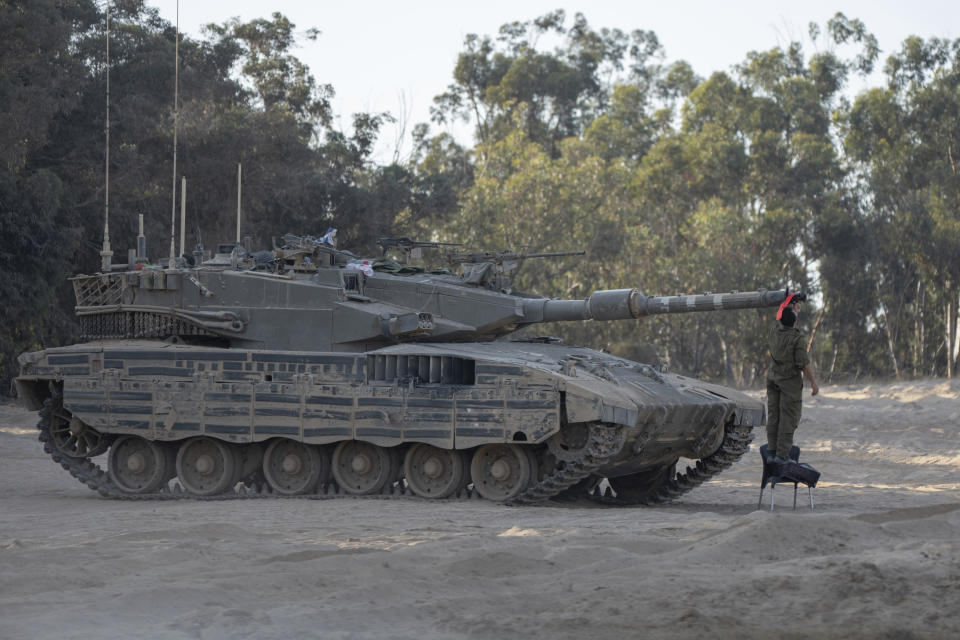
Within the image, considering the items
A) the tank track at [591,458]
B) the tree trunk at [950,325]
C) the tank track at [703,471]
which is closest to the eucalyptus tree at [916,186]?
the tree trunk at [950,325]

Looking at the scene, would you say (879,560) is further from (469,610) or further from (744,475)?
(744,475)

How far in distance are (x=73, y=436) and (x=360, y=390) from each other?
13.9 feet

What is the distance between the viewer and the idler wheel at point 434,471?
547 inches

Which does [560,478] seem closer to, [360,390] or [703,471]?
[360,390]

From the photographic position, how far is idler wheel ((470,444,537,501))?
13477mm

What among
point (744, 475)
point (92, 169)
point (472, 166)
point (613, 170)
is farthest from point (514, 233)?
point (744, 475)

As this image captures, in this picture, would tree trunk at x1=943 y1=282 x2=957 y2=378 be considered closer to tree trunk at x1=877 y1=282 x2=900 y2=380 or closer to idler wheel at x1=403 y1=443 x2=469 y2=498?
tree trunk at x1=877 y1=282 x2=900 y2=380

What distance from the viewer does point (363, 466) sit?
14.4 m

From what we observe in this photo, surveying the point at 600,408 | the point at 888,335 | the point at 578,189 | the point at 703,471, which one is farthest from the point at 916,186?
the point at 600,408

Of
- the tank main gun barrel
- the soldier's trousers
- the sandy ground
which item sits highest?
the tank main gun barrel

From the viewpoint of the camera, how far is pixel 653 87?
66.4 m

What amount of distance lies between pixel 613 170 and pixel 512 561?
39.9m

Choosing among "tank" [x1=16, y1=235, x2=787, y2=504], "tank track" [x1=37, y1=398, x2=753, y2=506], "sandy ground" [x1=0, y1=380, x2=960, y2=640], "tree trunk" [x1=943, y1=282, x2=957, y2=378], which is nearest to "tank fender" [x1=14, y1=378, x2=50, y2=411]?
"tank" [x1=16, y1=235, x2=787, y2=504]

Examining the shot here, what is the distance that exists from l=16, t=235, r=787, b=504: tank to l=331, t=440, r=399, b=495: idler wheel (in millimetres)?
22
